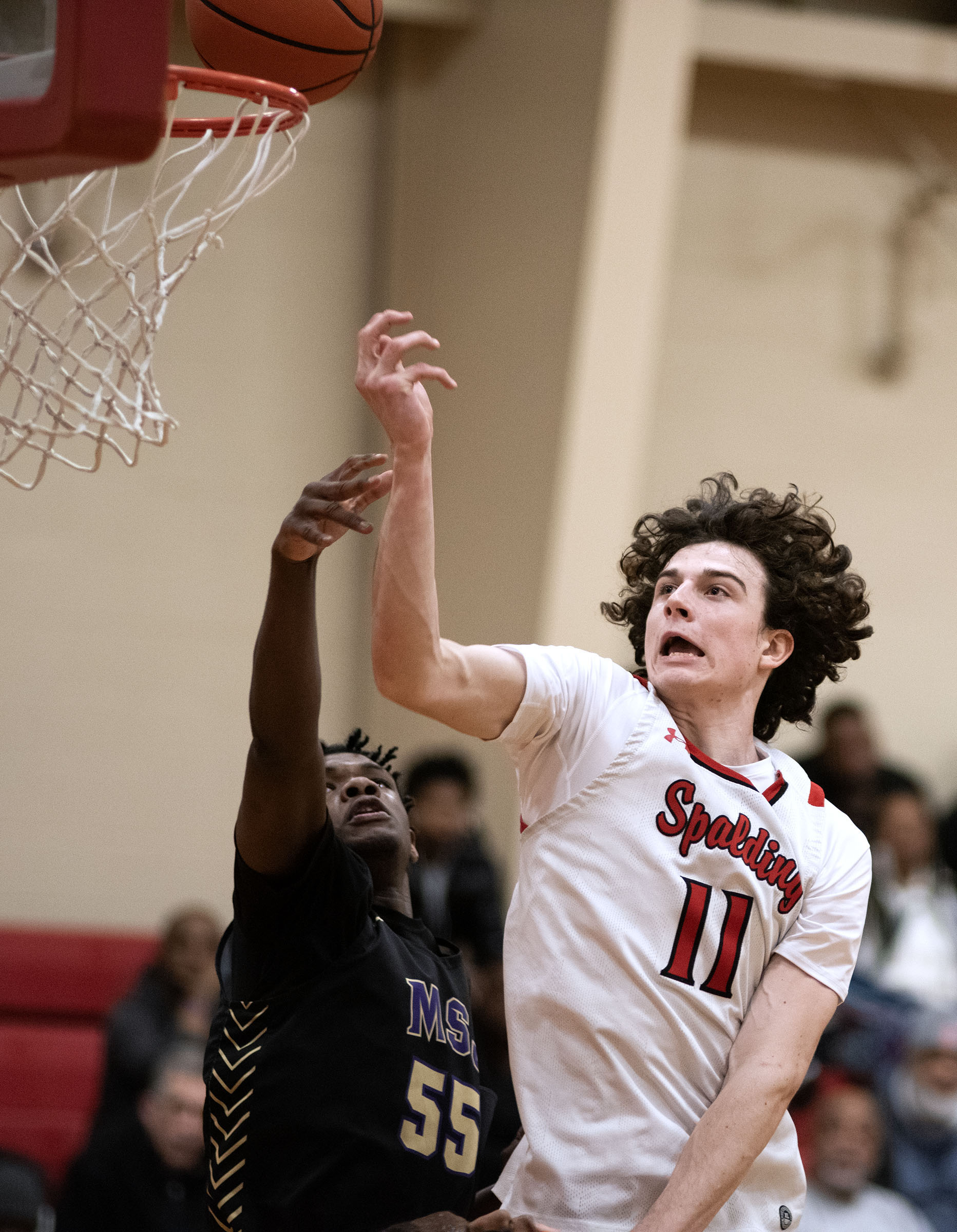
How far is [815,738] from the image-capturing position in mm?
7305

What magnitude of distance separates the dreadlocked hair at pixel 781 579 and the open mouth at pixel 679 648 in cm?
17

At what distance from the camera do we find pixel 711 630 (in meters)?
2.57

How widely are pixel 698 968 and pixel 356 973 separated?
1.84ft

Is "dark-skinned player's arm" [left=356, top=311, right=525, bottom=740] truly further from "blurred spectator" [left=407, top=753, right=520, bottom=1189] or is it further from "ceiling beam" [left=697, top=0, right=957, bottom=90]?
"ceiling beam" [left=697, top=0, right=957, bottom=90]

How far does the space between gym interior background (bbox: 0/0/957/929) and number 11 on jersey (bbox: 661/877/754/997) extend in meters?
4.01

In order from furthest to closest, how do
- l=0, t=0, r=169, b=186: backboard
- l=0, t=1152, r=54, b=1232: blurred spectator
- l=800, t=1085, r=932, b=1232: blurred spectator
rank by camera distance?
l=800, t=1085, r=932, b=1232: blurred spectator < l=0, t=1152, r=54, b=1232: blurred spectator < l=0, t=0, r=169, b=186: backboard

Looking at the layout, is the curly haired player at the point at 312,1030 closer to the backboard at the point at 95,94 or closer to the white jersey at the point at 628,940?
the white jersey at the point at 628,940

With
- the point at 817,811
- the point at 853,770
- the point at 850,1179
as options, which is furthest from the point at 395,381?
the point at 853,770

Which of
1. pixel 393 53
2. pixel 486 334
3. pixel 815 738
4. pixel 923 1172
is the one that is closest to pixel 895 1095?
pixel 923 1172

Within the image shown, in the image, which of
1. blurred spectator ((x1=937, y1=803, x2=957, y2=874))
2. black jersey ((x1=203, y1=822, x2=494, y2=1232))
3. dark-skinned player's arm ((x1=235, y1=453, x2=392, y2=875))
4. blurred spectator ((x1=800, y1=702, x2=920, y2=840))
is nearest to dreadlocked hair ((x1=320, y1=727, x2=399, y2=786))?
black jersey ((x1=203, y1=822, x2=494, y2=1232))

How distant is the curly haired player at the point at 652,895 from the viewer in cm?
228

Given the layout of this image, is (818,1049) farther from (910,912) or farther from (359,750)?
(359,750)

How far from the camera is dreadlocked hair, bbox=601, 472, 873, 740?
2.71 meters

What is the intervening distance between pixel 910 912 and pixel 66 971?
3.48 meters
